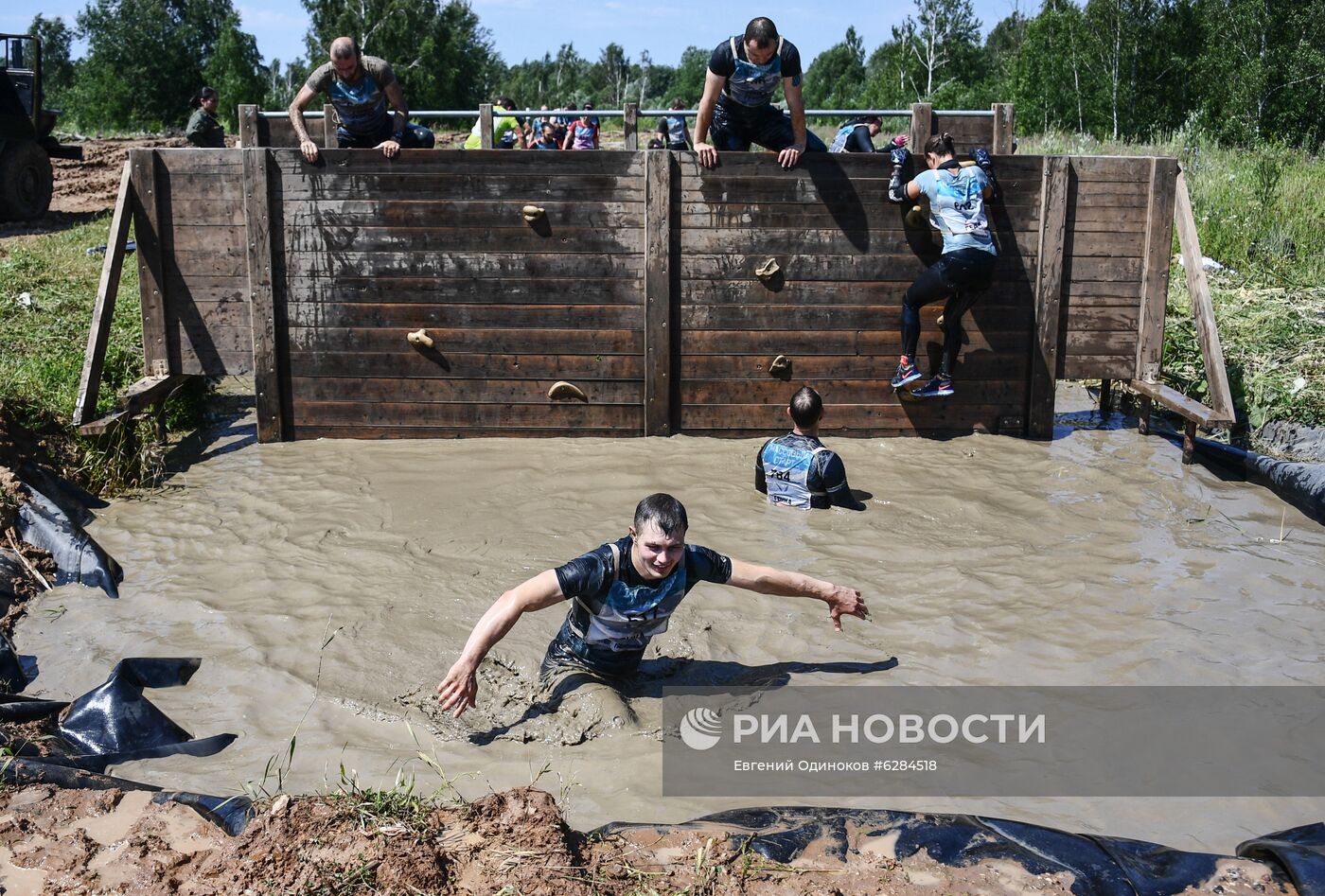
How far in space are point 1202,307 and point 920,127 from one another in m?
2.77

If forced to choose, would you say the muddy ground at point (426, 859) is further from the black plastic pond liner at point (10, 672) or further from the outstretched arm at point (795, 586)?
the black plastic pond liner at point (10, 672)

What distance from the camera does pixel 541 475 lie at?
815cm

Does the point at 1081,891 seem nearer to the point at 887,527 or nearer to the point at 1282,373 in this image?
the point at 887,527

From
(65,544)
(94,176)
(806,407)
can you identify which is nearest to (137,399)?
(65,544)

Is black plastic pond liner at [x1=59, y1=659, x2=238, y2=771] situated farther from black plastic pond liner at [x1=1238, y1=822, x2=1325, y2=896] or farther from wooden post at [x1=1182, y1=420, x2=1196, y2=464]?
wooden post at [x1=1182, y1=420, x2=1196, y2=464]

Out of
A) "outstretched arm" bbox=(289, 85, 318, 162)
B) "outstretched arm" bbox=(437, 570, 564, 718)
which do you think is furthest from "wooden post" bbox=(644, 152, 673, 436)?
"outstretched arm" bbox=(437, 570, 564, 718)

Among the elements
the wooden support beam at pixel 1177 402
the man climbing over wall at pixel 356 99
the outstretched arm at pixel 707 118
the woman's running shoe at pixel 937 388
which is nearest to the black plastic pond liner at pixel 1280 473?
the wooden support beam at pixel 1177 402

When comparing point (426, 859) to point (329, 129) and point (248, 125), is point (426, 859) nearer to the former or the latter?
point (248, 125)

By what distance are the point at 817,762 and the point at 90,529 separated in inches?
202

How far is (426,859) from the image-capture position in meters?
3.23

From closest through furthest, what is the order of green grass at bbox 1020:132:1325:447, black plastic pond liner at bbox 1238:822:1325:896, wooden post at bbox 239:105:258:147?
black plastic pond liner at bbox 1238:822:1325:896 → wooden post at bbox 239:105:258:147 → green grass at bbox 1020:132:1325:447

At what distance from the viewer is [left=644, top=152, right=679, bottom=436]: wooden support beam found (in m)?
8.66

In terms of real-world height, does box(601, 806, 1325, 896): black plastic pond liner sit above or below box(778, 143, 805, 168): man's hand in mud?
below

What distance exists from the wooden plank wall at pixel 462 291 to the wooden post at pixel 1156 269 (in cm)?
432
